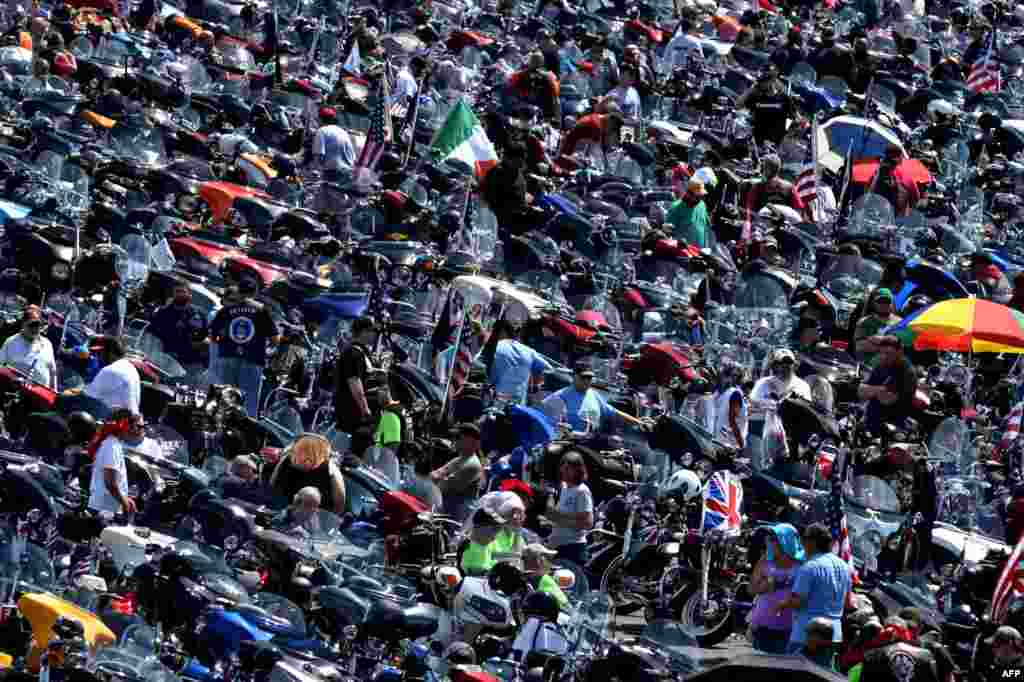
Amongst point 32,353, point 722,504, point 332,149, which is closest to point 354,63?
point 332,149

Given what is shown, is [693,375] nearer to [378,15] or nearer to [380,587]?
[380,587]

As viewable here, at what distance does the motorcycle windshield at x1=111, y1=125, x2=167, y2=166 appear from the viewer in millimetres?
33094

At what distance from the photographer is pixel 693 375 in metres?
27.7

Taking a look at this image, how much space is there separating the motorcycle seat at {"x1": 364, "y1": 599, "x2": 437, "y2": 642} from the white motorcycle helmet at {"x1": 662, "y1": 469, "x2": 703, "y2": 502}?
3.67 m

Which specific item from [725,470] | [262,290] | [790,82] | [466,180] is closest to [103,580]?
[725,470]

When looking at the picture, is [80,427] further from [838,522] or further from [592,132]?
[592,132]

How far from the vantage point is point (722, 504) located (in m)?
22.5

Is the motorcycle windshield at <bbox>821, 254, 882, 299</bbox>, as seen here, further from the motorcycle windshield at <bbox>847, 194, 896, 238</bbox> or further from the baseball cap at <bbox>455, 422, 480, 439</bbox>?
the baseball cap at <bbox>455, 422, 480, 439</bbox>

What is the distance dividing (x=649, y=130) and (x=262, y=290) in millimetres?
10925

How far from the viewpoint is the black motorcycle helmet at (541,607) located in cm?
2044

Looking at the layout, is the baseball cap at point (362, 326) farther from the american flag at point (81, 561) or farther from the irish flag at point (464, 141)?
the irish flag at point (464, 141)

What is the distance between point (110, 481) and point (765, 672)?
639 cm

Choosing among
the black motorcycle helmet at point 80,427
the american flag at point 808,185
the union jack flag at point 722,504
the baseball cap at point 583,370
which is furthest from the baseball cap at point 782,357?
the american flag at point 808,185

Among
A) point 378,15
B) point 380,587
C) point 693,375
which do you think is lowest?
point 378,15
